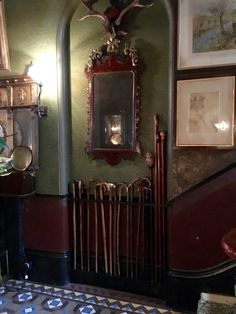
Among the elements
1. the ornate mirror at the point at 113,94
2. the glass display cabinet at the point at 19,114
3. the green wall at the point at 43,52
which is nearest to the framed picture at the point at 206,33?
the ornate mirror at the point at 113,94

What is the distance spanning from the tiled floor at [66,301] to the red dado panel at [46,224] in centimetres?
38

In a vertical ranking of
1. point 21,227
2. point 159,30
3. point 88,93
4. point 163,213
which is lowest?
point 21,227

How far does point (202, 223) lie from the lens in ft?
8.44

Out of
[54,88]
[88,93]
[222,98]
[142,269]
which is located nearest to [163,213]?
[142,269]

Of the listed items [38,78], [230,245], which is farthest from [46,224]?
[230,245]

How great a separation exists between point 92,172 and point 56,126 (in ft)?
1.83

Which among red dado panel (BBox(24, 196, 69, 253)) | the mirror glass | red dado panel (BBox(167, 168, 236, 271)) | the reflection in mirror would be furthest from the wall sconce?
red dado panel (BBox(167, 168, 236, 271))

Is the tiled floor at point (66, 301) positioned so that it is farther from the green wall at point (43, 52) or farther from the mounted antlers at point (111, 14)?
the mounted antlers at point (111, 14)

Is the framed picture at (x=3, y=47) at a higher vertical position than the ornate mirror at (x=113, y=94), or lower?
higher

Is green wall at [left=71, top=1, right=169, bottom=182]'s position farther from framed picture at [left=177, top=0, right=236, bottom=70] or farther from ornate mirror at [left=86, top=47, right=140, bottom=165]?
framed picture at [left=177, top=0, right=236, bottom=70]

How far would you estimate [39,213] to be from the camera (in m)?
3.28

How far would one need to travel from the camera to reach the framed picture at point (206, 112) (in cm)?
247

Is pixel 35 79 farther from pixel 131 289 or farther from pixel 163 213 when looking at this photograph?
pixel 131 289

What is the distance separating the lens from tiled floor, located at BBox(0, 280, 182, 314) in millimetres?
2744
